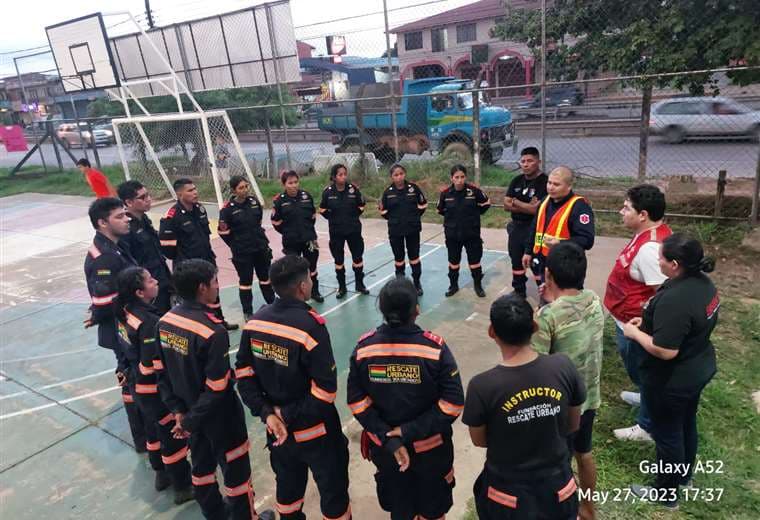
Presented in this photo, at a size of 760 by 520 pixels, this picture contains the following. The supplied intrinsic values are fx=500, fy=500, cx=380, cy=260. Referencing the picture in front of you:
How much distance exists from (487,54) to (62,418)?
2166 cm

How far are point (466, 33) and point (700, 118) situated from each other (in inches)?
536

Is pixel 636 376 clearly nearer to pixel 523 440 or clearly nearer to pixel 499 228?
pixel 523 440

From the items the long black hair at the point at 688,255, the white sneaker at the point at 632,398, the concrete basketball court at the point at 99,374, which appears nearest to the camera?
the long black hair at the point at 688,255

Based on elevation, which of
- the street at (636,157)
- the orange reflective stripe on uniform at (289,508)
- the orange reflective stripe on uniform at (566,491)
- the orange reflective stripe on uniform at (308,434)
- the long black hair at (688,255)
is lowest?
the street at (636,157)

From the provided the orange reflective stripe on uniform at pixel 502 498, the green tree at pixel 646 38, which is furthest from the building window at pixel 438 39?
the orange reflective stripe on uniform at pixel 502 498

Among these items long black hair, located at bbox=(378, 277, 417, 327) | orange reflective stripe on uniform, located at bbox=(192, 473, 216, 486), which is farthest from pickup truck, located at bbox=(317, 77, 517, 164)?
long black hair, located at bbox=(378, 277, 417, 327)

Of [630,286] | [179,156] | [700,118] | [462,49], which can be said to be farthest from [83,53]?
[462,49]

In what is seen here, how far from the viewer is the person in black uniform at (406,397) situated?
232 centimetres

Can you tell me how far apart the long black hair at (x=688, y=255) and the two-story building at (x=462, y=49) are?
1932 cm

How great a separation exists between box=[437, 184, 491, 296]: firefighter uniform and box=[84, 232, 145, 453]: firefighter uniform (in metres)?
3.50

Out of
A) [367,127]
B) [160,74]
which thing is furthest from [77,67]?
[367,127]

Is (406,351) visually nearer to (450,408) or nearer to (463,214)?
(450,408)

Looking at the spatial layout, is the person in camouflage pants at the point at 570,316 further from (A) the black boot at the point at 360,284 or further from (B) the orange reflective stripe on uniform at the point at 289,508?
(A) the black boot at the point at 360,284

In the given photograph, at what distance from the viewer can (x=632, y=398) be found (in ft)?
12.6
